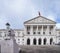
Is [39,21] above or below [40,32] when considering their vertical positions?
above

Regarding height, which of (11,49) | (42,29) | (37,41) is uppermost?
(11,49)

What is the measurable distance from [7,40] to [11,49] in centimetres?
38

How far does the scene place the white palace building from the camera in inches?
2950

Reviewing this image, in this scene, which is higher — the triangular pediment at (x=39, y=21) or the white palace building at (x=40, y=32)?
the triangular pediment at (x=39, y=21)

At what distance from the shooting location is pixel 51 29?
76562 mm

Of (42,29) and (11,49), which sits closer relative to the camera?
(11,49)

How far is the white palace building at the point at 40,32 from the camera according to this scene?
74938 millimetres

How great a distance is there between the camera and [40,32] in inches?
3027

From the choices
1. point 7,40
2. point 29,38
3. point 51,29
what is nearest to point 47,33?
point 51,29

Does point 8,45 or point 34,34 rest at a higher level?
point 8,45

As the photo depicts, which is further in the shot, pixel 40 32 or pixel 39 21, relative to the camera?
pixel 40 32

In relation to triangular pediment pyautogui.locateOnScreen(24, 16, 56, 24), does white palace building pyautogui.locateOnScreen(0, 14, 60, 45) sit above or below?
below

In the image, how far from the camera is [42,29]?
7550cm

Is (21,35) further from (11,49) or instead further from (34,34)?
(11,49)
